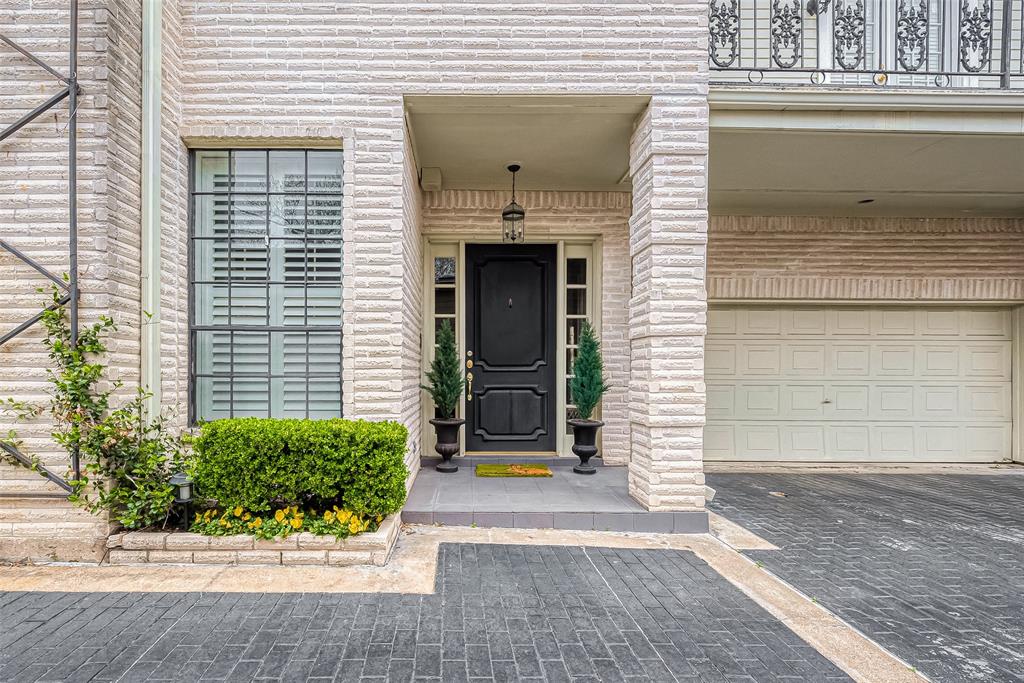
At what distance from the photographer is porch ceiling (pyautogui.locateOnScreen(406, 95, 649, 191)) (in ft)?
13.3

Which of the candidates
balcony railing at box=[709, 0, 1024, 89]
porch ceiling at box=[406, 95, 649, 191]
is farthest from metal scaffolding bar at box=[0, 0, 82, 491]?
balcony railing at box=[709, 0, 1024, 89]

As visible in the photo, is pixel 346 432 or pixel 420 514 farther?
pixel 420 514

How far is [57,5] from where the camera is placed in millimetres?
3271

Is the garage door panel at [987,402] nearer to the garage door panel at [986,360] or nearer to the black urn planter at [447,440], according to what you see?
the garage door panel at [986,360]

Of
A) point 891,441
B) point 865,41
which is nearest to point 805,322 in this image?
point 891,441

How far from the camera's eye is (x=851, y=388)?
256 inches

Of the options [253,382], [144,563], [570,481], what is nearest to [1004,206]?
[570,481]

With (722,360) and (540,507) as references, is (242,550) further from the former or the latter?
(722,360)

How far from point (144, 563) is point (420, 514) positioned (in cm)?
176

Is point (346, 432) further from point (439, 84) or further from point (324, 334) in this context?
point (439, 84)

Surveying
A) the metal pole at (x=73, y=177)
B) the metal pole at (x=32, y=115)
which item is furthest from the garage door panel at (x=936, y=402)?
the metal pole at (x=32, y=115)

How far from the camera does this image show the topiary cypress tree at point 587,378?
17.6 ft

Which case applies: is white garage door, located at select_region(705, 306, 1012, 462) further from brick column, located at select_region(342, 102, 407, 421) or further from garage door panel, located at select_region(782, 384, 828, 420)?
brick column, located at select_region(342, 102, 407, 421)

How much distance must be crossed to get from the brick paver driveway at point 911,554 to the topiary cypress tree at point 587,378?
59.3 inches
